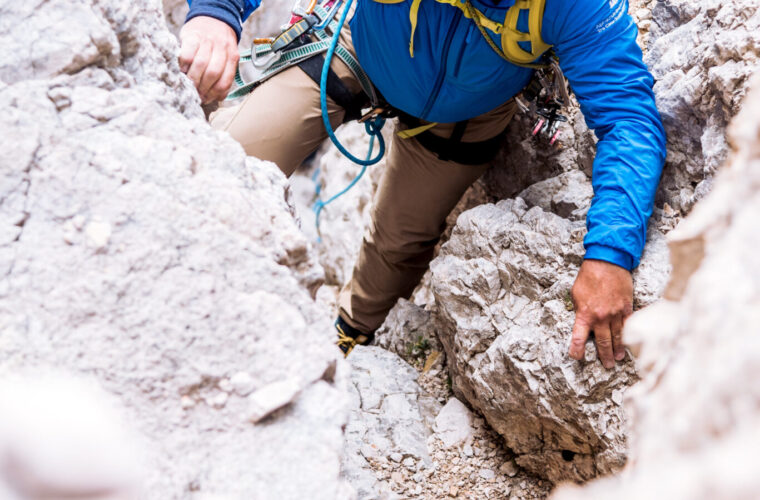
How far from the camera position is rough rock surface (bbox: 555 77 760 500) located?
0.72 m

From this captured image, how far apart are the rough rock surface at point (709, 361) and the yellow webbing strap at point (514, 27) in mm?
1635

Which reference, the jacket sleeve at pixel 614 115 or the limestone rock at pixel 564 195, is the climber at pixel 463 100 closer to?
the jacket sleeve at pixel 614 115

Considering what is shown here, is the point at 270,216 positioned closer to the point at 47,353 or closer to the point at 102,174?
the point at 102,174

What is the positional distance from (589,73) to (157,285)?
7.19 ft

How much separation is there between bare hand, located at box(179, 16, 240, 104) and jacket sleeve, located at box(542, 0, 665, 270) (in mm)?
1452

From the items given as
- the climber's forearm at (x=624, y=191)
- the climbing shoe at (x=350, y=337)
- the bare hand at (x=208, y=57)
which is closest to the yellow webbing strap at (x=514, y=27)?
the climber's forearm at (x=624, y=191)

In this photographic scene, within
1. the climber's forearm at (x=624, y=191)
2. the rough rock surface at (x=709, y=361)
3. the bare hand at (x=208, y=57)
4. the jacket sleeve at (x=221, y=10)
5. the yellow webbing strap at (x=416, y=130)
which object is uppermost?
the rough rock surface at (x=709, y=361)

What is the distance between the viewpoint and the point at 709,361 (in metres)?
0.83

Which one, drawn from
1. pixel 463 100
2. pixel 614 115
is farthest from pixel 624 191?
pixel 463 100

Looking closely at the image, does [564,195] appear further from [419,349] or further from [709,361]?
[709,361]

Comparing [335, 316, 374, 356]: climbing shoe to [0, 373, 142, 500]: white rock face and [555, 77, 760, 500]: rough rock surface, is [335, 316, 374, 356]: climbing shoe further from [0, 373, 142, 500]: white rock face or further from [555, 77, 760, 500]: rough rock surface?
[555, 77, 760, 500]: rough rock surface

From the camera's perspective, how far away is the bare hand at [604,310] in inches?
94.9

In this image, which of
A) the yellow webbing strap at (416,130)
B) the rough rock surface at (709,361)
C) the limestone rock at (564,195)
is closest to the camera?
the rough rock surface at (709,361)

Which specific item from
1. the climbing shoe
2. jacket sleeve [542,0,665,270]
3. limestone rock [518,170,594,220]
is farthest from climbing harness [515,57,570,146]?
the climbing shoe
